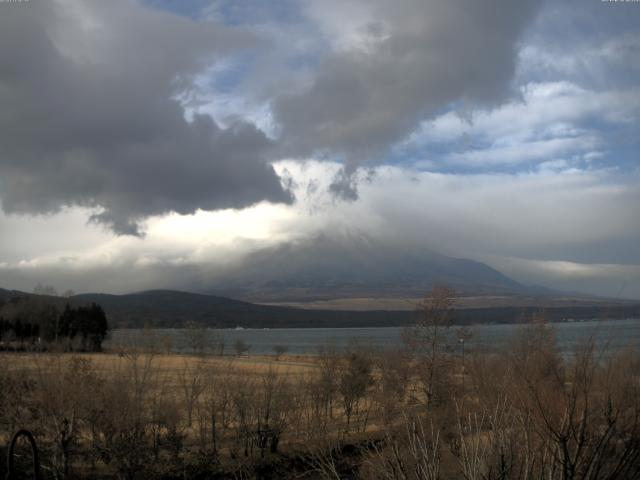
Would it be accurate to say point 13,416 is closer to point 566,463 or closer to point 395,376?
point 395,376

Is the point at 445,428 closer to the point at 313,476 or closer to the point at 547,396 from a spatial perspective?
the point at 313,476

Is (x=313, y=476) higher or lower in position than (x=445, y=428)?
lower

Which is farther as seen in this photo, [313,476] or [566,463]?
[313,476]

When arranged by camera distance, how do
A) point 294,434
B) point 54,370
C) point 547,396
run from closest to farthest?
point 547,396 → point 54,370 → point 294,434

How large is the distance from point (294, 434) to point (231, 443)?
4419mm

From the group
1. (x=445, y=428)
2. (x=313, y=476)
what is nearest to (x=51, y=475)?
(x=313, y=476)

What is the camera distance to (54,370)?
3141cm

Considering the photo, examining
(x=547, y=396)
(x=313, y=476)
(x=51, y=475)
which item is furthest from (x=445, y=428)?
(x=51, y=475)

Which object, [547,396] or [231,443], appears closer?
[547,396]

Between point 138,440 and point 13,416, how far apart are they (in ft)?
19.5

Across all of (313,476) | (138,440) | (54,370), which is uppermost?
(54,370)

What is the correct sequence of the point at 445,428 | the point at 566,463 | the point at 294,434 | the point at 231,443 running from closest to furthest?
1. the point at 566,463
2. the point at 445,428
3. the point at 231,443
4. the point at 294,434

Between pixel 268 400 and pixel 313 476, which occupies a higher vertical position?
pixel 268 400

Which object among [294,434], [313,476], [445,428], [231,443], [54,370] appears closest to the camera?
[445,428]
